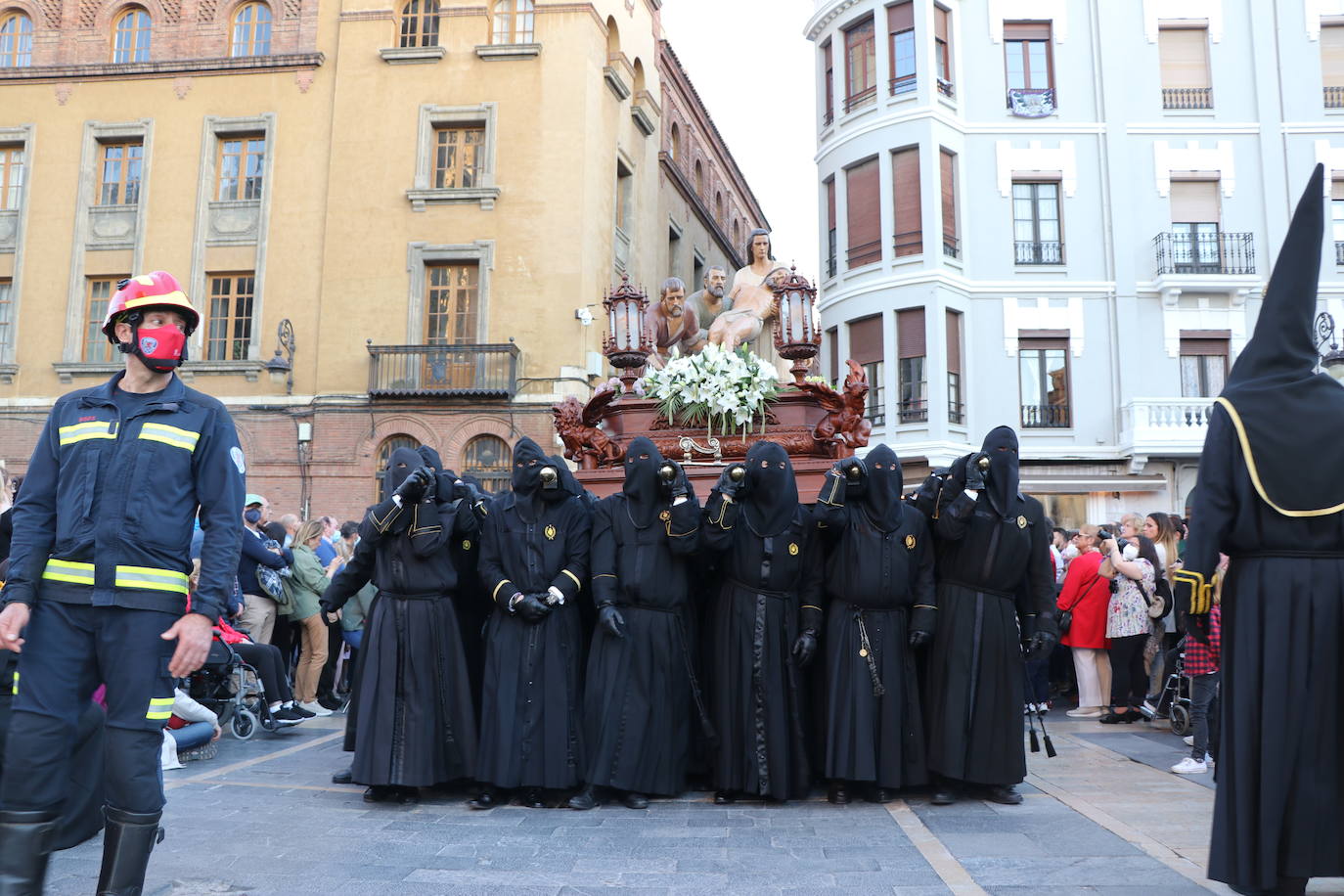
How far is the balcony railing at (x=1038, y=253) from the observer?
934 inches

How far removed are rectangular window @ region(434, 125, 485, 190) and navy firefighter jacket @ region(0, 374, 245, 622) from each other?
20.2 meters

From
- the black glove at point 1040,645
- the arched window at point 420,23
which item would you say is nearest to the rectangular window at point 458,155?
the arched window at point 420,23

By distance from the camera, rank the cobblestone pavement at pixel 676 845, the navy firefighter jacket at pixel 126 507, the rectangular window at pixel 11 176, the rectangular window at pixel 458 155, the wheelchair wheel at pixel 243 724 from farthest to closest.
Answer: the rectangular window at pixel 11 176 → the rectangular window at pixel 458 155 → the wheelchair wheel at pixel 243 724 → the cobblestone pavement at pixel 676 845 → the navy firefighter jacket at pixel 126 507

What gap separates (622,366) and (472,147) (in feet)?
50.0

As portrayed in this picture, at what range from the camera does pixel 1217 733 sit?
439 cm

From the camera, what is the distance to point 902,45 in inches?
959

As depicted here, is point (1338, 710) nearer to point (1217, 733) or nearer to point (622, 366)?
point (1217, 733)

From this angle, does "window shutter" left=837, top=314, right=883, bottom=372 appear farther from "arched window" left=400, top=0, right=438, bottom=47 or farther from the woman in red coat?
the woman in red coat

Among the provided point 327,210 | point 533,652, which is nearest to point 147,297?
point 533,652

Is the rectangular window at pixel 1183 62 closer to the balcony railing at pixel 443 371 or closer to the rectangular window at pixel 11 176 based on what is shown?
the balcony railing at pixel 443 371

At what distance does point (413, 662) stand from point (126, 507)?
273 cm

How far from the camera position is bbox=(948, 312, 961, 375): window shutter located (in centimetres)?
2322

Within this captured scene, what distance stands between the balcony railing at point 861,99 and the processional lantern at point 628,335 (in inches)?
653

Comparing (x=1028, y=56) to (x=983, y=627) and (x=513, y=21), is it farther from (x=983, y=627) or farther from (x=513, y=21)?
(x=983, y=627)
